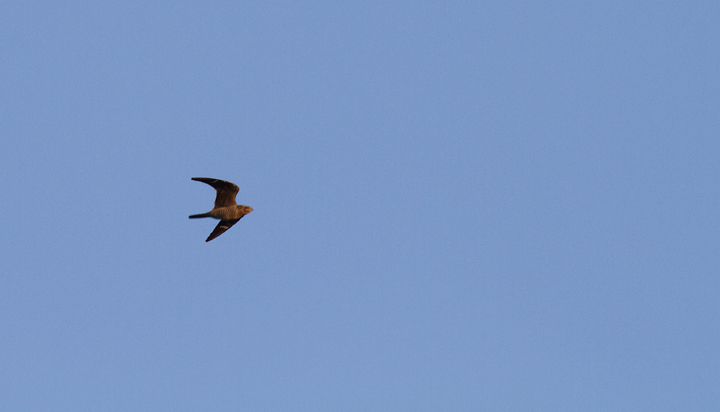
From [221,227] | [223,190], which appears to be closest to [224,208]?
[223,190]

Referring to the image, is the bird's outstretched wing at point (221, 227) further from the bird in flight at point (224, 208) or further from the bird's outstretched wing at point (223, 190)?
the bird's outstretched wing at point (223, 190)

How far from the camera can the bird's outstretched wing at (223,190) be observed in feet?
182

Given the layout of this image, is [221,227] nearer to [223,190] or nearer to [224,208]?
[224,208]

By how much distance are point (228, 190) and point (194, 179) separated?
7.31ft

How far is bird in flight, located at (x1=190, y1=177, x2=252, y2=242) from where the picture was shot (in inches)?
2197

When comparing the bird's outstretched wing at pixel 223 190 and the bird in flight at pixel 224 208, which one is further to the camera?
the bird in flight at pixel 224 208

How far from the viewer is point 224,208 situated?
5700 cm

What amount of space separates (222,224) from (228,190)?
3.26m

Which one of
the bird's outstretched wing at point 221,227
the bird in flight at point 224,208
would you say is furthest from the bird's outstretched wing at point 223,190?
the bird's outstretched wing at point 221,227

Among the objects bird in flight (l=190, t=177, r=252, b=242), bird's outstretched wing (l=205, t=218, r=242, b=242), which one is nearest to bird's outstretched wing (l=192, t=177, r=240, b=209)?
bird in flight (l=190, t=177, r=252, b=242)

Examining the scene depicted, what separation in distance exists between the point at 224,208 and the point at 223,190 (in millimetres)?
1249

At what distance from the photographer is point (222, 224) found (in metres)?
58.8

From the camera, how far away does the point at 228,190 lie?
5644 cm

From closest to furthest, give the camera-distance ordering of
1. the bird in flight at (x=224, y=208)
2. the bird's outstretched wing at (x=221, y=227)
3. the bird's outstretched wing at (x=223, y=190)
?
the bird's outstretched wing at (x=223, y=190)
the bird in flight at (x=224, y=208)
the bird's outstretched wing at (x=221, y=227)
